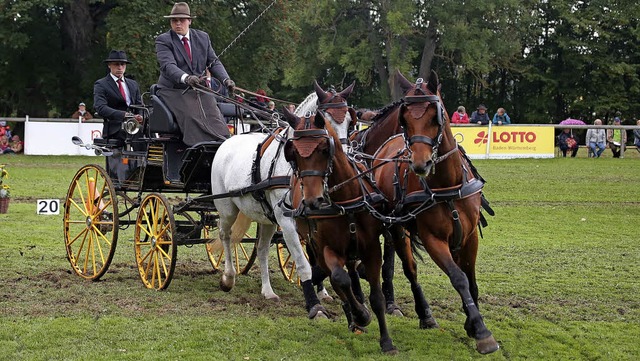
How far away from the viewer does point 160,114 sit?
980 cm

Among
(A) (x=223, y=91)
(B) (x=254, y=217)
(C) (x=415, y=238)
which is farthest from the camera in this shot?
(A) (x=223, y=91)

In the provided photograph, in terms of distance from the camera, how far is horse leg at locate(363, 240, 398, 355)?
6953 millimetres

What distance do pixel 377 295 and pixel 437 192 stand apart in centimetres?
89

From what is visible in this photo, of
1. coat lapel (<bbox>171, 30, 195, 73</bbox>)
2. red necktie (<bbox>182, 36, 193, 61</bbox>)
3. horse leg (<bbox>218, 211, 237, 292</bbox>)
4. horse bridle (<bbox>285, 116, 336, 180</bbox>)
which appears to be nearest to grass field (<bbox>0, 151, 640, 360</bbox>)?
horse leg (<bbox>218, 211, 237, 292</bbox>)

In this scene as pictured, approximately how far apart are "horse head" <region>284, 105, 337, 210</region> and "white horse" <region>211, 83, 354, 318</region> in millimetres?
847

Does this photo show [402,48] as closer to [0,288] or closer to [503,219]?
[503,219]

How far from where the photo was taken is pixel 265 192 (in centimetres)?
848

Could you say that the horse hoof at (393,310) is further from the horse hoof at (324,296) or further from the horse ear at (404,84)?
the horse ear at (404,84)

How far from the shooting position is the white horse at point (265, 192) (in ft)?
25.9

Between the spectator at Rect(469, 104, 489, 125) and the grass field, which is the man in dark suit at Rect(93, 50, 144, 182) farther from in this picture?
Answer: the spectator at Rect(469, 104, 489, 125)

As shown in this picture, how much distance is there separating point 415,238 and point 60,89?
29.7 metres

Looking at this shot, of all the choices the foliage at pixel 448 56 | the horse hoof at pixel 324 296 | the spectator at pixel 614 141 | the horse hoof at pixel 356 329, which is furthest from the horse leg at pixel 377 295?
the foliage at pixel 448 56

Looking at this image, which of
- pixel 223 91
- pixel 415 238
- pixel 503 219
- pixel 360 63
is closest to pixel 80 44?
pixel 360 63

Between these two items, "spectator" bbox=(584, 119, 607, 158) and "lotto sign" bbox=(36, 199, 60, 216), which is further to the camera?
"spectator" bbox=(584, 119, 607, 158)
